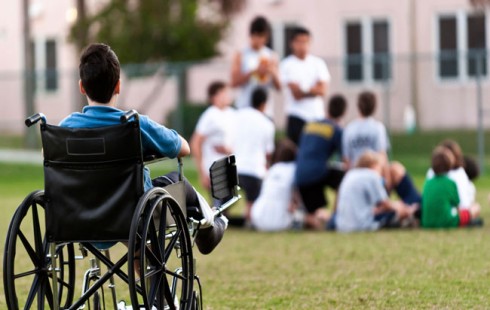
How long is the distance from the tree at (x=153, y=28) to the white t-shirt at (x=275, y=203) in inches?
804

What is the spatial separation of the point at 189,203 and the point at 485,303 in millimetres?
1945

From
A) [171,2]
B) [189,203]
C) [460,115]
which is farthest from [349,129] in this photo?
[171,2]

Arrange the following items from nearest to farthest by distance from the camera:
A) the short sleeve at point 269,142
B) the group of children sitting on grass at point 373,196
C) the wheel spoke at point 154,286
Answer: the wheel spoke at point 154,286 → the group of children sitting on grass at point 373,196 → the short sleeve at point 269,142

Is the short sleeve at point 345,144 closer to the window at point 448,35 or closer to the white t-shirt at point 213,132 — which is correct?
the white t-shirt at point 213,132

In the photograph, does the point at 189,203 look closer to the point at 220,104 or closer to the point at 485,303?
the point at 485,303

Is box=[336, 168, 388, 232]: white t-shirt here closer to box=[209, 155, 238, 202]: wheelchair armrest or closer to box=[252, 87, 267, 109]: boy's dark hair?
box=[252, 87, 267, 109]: boy's dark hair

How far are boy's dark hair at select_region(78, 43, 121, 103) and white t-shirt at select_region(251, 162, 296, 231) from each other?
7509mm

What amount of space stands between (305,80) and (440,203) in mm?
2682

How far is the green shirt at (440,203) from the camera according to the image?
13.4m

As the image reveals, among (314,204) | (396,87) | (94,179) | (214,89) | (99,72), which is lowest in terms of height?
(314,204)

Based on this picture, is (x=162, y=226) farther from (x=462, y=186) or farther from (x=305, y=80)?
(x=305, y=80)

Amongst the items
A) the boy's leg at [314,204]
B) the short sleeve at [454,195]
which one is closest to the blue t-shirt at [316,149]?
the boy's leg at [314,204]

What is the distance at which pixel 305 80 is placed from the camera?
15.6 meters

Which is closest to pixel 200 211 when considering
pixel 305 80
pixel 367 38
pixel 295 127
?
pixel 305 80
